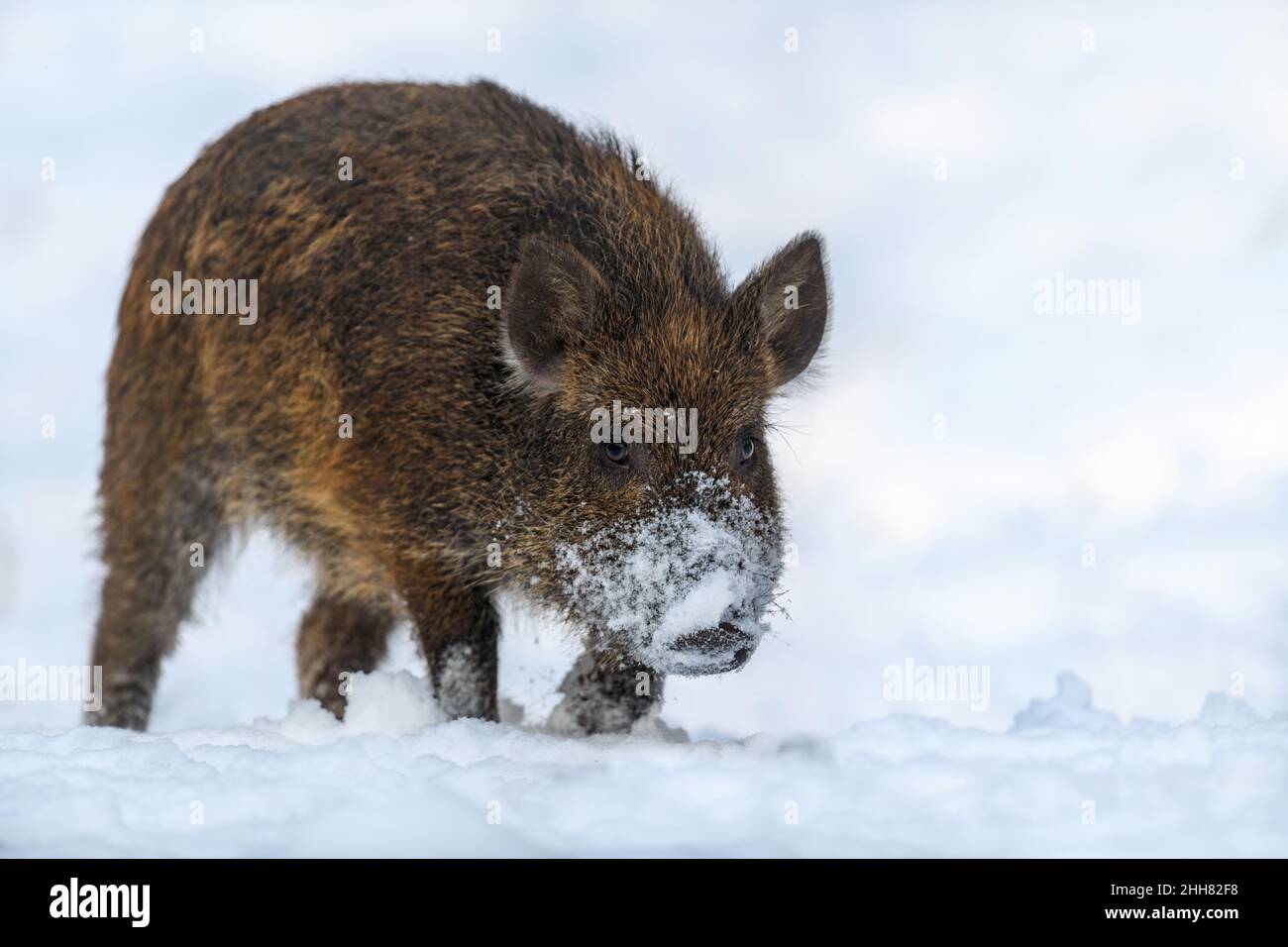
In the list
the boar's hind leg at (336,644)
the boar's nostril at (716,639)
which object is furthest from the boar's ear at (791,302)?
the boar's hind leg at (336,644)

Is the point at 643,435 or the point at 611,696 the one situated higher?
the point at 643,435

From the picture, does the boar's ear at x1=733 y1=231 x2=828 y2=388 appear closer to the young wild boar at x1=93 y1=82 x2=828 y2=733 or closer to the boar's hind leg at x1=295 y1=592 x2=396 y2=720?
the young wild boar at x1=93 y1=82 x2=828 y2=733

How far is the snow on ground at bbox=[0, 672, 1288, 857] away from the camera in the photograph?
388 centimetres

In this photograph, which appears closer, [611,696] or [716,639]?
[716,639]

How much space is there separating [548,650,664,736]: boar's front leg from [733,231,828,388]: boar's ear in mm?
1552

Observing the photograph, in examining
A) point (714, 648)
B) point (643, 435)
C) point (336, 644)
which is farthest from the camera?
point (336, 644)

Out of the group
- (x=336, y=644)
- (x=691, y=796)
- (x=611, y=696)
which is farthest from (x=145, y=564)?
(x=691, y=796)

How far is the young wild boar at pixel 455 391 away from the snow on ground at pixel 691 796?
0.72 metres

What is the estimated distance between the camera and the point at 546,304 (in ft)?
19.4

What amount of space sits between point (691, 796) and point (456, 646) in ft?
7.64

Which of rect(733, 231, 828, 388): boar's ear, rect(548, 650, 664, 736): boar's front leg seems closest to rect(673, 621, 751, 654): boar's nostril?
rect(548, 650, 664, 736): boar's front leg

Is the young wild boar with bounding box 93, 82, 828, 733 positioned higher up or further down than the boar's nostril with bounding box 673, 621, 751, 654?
higher up

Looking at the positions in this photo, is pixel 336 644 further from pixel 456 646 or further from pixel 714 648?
pixel 714 648
